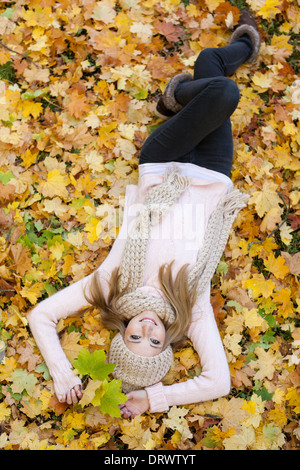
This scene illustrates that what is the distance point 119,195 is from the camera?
3.49 meters

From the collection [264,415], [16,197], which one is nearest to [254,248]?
[264,415]

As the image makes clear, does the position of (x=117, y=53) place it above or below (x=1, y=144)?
above

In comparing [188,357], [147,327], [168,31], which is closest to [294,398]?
Answer: [188,357]

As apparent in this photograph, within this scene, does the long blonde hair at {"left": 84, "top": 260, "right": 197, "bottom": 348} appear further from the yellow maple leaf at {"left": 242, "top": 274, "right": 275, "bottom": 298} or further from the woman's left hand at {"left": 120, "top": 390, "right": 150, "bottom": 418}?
the yellow maple leaf at {"left": 242, "top": 274, "right": 275, "bottom": 298}

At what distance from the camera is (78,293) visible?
9.84 ft

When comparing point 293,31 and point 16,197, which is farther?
point 293,31

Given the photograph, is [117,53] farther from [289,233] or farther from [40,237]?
[289,233]

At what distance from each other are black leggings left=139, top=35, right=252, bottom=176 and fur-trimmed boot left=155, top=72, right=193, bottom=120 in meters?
0.06

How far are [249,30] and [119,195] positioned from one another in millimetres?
1864

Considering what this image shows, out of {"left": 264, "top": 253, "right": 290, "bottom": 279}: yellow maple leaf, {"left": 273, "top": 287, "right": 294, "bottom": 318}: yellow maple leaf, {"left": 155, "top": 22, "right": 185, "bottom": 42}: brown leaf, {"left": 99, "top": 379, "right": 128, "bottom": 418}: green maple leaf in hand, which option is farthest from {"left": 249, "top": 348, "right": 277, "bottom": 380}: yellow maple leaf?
{"left": 155, "top": 22, "right": 185, "bottom": 42}: brown leaf

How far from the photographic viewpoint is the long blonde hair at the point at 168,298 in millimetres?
2855

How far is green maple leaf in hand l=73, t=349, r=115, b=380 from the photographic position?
2.66m
